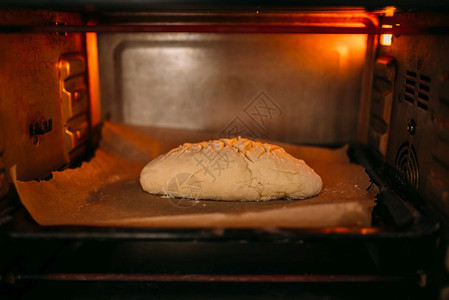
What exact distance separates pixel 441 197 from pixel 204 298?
893 mm

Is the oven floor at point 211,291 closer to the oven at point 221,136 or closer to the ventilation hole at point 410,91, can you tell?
the oven at point 221,136

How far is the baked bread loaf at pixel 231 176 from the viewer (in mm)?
1822

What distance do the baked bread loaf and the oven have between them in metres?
0.04

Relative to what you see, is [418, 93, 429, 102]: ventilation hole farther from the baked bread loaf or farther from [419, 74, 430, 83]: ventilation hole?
the baked bread loaf

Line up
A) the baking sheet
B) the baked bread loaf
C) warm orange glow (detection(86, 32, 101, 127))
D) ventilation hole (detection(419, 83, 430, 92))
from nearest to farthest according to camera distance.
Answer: the baking sheet → ventilation hole (detection(419, 83, 430, 92)) → the baked bread loaf → warm orange glow (detection(86, 32, 101, 127))

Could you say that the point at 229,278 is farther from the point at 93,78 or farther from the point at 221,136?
the point at 93,78

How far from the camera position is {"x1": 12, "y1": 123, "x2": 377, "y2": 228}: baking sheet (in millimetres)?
1478

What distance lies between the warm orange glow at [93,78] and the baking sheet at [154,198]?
0.30 ft

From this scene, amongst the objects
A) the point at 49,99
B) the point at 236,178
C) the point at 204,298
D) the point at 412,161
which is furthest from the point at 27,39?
the point at 412,161

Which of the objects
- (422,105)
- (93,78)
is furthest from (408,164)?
(93,78)

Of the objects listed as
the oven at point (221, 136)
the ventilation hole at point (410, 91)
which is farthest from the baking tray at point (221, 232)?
the ventilation hole at point (410, 91)

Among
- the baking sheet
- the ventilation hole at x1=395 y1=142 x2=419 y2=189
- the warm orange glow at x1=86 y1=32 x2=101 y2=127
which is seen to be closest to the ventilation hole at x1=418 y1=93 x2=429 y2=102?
the ventilation hole at x1=395 y1=142 x2=419 y2=189

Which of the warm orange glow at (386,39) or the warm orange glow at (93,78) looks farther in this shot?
the warm orange glow at (93,78)

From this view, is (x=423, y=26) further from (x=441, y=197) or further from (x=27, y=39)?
(x=27, y=39)
